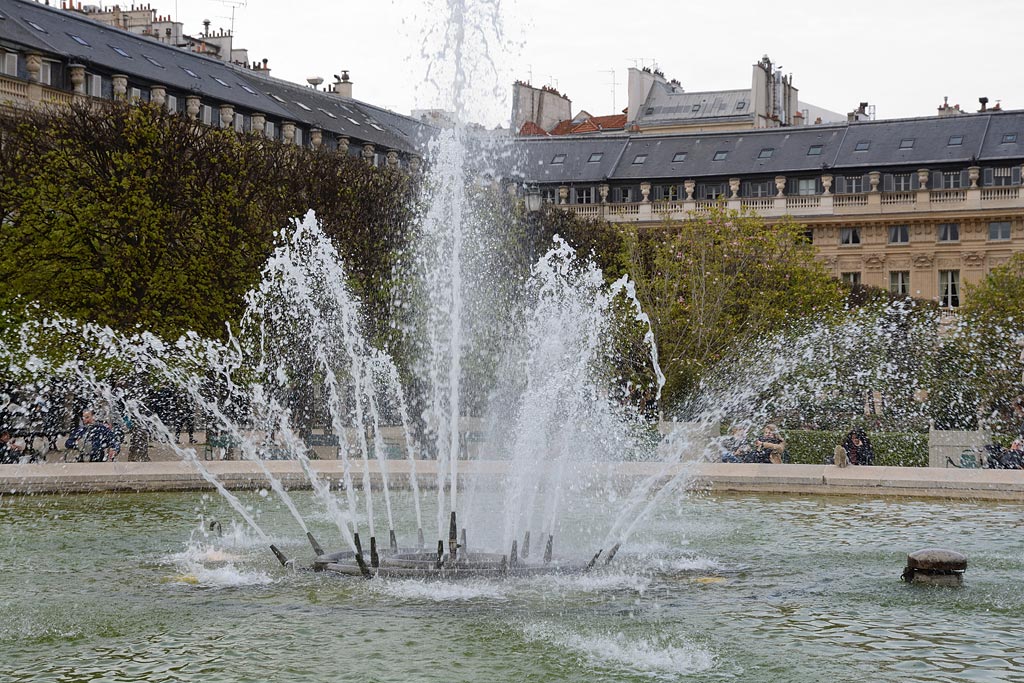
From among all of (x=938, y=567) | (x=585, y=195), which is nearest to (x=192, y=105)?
(x=585, y=195)

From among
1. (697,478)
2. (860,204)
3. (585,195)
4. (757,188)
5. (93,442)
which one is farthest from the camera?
(585,195)

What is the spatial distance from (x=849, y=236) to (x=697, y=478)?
54637mm

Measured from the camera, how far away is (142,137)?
37719 millimetres

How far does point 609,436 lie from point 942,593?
16.2m

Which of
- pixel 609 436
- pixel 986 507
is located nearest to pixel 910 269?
pixel 609 436

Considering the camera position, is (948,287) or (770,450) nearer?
(770,450)

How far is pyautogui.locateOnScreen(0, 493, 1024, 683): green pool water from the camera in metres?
12.4

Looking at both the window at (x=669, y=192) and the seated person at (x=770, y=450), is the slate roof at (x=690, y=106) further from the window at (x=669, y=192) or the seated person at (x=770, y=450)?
the seated person at (x=770, y=450)

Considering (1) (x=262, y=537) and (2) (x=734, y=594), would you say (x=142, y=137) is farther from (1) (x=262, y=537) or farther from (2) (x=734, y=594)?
(2) (x=734, y=594)

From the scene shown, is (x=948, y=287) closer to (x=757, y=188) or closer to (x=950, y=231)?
(x=950, y=231)

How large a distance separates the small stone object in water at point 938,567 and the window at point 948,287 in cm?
6206

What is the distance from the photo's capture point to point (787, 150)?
77.5m

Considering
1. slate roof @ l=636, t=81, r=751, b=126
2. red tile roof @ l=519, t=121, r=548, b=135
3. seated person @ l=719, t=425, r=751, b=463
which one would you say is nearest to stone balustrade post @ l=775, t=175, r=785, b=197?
slate roof @ l=636, t=81, r=751, b=126

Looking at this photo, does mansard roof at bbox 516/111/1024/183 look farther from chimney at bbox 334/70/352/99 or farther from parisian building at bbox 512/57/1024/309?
chimney at bbox 334/70/352/99
